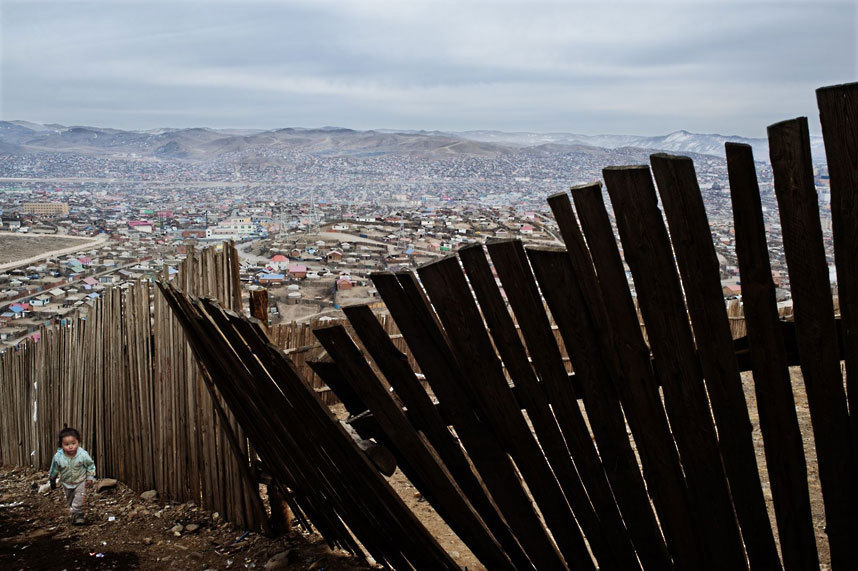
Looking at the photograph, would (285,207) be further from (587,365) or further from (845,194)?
(845,194)

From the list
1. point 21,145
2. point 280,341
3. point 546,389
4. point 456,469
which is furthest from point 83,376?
point 21,145

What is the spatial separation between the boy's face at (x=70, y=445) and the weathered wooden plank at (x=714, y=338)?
467 cm

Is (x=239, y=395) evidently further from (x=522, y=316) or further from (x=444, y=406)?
(x=522, y=316)

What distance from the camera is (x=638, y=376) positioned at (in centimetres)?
176

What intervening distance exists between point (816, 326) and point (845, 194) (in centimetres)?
32

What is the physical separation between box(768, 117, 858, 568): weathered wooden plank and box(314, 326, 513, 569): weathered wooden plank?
98 centimetres

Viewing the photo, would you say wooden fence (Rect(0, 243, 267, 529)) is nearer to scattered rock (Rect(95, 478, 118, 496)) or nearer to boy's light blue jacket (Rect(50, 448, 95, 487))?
scattered rock (Rect(95, 478, 118, 496))

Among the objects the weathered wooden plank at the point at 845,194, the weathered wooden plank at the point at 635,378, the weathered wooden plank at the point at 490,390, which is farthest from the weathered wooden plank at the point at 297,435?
the weathered wooden plank at the point at 845,194

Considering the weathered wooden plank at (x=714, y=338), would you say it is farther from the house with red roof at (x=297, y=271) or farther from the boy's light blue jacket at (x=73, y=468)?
the house with red roof at (x=297, y=271)

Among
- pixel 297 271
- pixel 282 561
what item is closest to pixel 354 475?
pixel 282 561

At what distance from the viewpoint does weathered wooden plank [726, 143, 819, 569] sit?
1562mm

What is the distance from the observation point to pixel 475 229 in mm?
22797

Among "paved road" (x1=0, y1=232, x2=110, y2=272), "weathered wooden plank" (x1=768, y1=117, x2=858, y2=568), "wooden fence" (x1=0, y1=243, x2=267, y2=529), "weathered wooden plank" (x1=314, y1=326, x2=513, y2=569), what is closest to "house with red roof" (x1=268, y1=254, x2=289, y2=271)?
"paved road" (x1=0, y1=232, x2=110, y2=272)

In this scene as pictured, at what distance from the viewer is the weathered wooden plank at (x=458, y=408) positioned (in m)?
1.92
